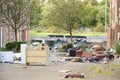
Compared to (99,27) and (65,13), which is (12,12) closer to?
(65,13)

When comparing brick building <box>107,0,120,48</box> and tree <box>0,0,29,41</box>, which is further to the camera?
brick building <box>107,0,120,48</box>

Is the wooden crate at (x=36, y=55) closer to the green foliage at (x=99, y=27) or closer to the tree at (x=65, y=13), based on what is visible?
the tree at (x=65, y=13)

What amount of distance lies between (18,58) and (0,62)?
6.64ft

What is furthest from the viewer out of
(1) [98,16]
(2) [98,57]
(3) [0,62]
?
(1) [98,16]

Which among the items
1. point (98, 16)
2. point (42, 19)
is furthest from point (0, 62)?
point (98, 16)

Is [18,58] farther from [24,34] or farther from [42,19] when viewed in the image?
[42,19]

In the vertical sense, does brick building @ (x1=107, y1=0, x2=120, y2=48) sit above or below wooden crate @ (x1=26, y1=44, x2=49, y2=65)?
above

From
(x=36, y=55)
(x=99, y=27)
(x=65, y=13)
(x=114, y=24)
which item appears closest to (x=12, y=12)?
(x=36, y=55)

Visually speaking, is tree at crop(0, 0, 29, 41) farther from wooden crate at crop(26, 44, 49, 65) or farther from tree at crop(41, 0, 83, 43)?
tree at crop(41, 0, 83, 43)

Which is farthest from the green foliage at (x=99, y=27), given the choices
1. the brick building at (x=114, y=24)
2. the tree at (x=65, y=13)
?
the brick building at (x=114, y=24)

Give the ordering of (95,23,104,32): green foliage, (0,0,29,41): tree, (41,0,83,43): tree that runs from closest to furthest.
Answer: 1. (0,0,29,41): tree
2. (41,0,83,43): tree
3. (95,23,104,32): green foliage

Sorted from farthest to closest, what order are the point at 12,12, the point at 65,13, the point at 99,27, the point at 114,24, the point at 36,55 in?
the point at 99,27 < the point at 65,13 < the point at 114,24 < the point at 12,12 < the point at 36,55

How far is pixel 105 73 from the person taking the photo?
2191cm

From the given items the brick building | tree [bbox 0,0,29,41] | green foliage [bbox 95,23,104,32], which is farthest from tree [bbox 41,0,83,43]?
green foliage [bbox 95,23,104,32]
